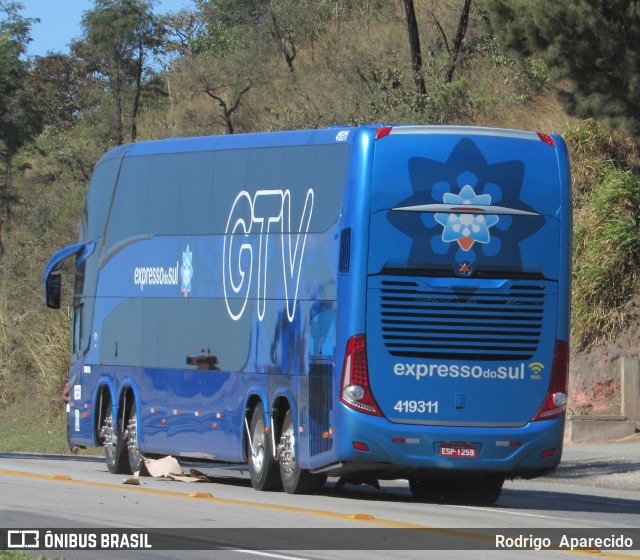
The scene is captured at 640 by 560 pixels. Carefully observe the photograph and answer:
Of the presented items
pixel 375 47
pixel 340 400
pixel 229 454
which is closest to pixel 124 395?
pixel 229 454

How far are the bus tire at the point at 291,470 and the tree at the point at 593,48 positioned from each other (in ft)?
35.6

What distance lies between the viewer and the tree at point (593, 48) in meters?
24.7

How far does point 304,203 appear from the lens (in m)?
17.1

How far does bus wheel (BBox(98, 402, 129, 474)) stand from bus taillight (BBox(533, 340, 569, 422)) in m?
7.75

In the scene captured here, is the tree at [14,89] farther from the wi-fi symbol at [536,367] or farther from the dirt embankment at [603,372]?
the wi-fi symbol at [536,367]

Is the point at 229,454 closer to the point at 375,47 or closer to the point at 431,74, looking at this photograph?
the point at 431,74

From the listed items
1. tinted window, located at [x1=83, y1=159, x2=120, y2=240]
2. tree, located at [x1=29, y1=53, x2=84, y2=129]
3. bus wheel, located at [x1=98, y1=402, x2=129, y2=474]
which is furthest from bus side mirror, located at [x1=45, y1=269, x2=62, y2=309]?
tree, located at [x1=29, y1=53, x2=84, y2=129]

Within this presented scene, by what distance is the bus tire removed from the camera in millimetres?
16922

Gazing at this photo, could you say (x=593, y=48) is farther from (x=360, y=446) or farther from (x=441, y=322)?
(x=360, y=446)

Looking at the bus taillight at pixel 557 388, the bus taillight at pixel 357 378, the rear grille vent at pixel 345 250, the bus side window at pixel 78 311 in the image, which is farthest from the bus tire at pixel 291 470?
the bus side window at pixel 78 311

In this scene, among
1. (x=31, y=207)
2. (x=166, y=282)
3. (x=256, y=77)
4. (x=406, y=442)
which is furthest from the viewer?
(x=31, y=207)

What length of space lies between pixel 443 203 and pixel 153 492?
4800 millimetres

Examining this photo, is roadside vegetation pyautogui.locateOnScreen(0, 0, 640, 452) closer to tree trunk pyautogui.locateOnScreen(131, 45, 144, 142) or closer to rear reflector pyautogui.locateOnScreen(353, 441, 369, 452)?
tree trunk pyautogui.locateOnScreen(131, 45, 144, 142)

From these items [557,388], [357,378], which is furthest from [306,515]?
[557,388]
